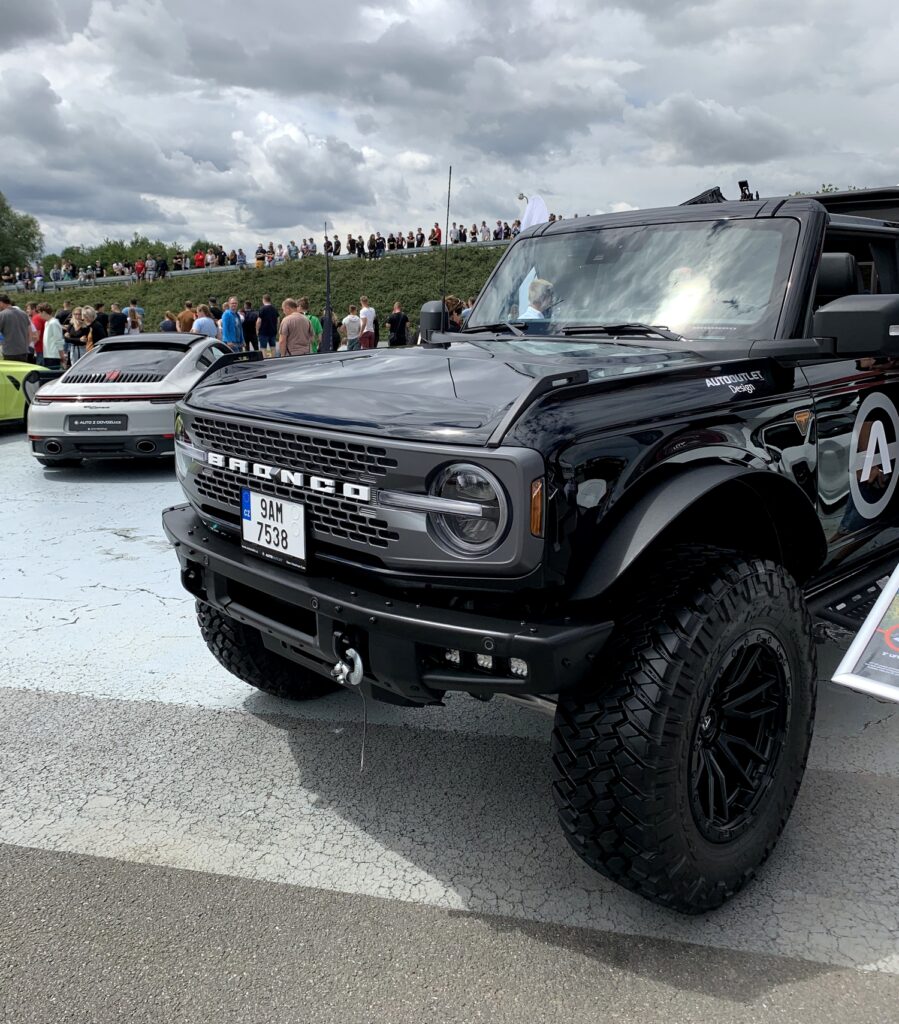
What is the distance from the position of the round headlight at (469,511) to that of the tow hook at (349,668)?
423 mm

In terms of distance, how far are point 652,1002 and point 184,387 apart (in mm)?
7603

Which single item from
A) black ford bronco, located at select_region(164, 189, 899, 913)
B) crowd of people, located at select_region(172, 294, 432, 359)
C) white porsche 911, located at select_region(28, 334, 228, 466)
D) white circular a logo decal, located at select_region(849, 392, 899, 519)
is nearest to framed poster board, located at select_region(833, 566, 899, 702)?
black ford bronco, located at select_region(164, 189, 899, 913)

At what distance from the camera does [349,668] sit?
236 centimetres

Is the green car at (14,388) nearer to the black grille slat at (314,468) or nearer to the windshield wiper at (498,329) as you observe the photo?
the windshield wiper at (498,329)

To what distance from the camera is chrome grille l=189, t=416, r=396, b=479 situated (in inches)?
90.0

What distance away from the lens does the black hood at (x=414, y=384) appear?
226cm

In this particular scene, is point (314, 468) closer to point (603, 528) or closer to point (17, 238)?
point (603, 528)

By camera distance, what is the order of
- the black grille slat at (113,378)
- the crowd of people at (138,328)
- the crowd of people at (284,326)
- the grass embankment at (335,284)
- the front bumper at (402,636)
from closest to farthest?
the front bumper at (402,636) < the black grille slat at (113,378) < the crowd of people at (138,328) < the crowd of people at (284,326) < the grass embankment at (335,284)

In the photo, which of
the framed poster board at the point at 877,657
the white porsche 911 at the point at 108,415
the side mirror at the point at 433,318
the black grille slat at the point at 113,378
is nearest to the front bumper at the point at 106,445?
the white porsche 911 at the point at 108,415

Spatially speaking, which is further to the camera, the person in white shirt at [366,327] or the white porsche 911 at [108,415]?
the person in white shirt at [366,327]

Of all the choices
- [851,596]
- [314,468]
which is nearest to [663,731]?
[314,468]

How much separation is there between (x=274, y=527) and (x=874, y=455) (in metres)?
2.35

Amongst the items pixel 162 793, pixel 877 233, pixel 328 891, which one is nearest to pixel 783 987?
pixel 328 891

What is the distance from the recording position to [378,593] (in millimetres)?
2344
